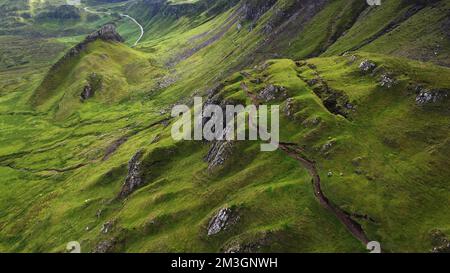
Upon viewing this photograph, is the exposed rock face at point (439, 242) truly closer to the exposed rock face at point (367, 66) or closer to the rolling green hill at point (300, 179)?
the rolling green hill at point (300, 179)

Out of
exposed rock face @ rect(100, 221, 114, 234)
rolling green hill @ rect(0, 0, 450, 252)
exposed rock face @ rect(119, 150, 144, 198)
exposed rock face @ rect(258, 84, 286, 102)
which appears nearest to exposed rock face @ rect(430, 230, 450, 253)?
rolling green hill @ rect(0, 0, 450, 252)

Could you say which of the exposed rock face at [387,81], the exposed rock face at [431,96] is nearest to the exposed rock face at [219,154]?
the exposed rock face at [387,81]

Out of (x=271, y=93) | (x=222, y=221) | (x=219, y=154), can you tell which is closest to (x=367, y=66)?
(x=271, y=93)

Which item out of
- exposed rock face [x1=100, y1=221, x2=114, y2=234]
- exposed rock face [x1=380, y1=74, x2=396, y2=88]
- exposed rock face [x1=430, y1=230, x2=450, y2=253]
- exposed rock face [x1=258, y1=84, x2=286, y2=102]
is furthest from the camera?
exposed rock face [x1=258, y1=84, x2=286, y2=102]

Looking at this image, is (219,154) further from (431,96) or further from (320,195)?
(431,96)

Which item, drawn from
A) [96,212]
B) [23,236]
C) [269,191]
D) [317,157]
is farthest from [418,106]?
[23,236]

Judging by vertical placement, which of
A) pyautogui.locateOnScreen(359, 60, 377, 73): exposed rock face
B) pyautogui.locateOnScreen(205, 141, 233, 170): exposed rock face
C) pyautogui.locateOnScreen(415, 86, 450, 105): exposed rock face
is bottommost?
pyautogui.locateOnScreen(205, 141, 233, 170): exposed rock face

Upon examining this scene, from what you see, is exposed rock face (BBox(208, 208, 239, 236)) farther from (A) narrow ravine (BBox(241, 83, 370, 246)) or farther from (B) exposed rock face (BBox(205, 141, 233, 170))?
(B) exposed rock face (BBox(205, 141, 233, 170))
